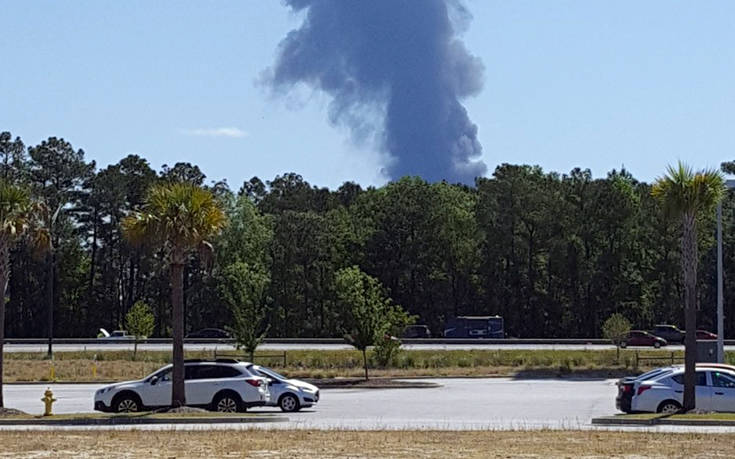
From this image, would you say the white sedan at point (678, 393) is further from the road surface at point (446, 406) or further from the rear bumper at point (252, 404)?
the rear bumper at point (252, 404)

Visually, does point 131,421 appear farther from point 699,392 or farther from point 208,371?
point 699,392

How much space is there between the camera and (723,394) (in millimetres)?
30031

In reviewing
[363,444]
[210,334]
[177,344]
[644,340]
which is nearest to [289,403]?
[177,344]

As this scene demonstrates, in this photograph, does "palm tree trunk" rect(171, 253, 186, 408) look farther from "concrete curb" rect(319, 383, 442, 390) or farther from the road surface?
"concrete curb" rect(319, 383, 442, 390)

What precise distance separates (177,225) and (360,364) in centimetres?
3222

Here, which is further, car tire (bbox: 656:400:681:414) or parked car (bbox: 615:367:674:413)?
parked car (bbox: 615:367:674:413)

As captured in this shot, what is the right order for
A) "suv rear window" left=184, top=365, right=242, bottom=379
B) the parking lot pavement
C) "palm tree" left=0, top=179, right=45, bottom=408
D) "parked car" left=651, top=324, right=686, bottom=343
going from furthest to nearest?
"parked car" left=651, top=324, right=686, bottom=343 < "suv rear window" left=184, top=365, right=242, bottom=379 < "palm tree" left=0, top=179, right=45, bottom=408 < the parking lot pavement

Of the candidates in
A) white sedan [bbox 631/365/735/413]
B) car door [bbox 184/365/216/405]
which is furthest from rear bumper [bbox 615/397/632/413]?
car door [bbox 184/365/216/405]

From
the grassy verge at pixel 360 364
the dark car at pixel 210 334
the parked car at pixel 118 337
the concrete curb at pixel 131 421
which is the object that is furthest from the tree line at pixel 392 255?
the concrete curb at pixel 131 421

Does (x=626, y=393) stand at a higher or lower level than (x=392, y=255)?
lower

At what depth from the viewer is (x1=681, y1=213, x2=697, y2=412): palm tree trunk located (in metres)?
29.2

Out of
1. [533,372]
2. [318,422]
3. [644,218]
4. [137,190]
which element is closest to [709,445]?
[318,422]

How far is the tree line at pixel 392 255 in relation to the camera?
340 ft

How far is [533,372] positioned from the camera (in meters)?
58.7
